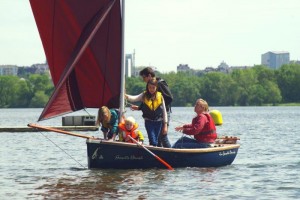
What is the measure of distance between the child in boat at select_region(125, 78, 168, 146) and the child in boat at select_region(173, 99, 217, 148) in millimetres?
584

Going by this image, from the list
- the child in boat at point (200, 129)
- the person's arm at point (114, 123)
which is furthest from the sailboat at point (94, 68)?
the person's arm at point (114, 123)

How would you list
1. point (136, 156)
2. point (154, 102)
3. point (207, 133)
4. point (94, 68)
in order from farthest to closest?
1. point (94, 68)
2. point (207, 133)
3. point (136, 156)
4. point (154, 102)

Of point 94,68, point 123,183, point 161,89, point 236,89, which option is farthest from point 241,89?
point 123,183

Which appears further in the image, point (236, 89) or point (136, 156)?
point (236, 89)

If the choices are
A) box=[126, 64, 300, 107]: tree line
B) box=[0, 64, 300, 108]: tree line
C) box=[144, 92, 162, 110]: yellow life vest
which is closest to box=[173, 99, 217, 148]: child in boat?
box=[144, 92, 162, 110]: yellow life vest

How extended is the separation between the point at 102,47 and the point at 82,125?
84.7 ft

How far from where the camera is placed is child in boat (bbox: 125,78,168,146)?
24297 mm

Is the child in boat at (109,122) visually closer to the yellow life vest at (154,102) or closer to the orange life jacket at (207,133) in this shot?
the yellow life vest at (154,102)

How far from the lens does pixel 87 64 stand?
25500 millimetres

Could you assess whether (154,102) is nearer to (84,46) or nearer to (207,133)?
(207,133)

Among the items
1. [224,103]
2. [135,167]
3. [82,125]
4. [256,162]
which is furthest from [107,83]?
[224,103]

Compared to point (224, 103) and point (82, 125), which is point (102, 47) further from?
point (224, 103)

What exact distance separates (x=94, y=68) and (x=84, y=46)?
1.04 m

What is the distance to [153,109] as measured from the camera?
24.4m
